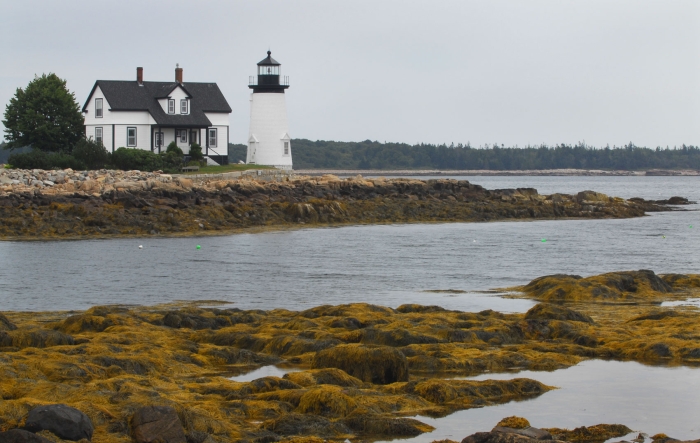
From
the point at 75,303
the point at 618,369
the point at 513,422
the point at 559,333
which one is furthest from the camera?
the point at 75,303

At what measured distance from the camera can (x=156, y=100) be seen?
52.6 meters

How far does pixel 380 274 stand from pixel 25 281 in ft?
28.3

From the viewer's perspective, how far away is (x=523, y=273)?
23.0m

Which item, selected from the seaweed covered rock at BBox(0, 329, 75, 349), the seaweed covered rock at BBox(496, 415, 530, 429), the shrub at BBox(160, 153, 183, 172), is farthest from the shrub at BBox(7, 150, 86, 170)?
the seaweed covered rock at BBox(496, 415, 530, 429)

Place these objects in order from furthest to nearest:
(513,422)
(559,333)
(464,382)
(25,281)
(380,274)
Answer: (380,274)
(25,281)
(559,333)
(464,382)
(513,422)

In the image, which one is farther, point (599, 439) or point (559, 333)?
point (559, 333)

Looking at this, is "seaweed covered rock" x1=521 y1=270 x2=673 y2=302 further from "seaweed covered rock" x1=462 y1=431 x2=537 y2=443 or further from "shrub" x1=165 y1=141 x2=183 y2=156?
"shrub" x1=165 y1=141 x2=183 y2=156

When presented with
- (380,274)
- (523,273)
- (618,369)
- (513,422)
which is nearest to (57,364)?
(513,422)

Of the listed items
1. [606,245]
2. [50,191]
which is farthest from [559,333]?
[50,191]

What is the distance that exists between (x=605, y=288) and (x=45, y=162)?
121 ft

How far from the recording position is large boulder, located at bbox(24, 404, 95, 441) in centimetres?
702

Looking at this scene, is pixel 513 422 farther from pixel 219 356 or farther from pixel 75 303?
pixel 75 303

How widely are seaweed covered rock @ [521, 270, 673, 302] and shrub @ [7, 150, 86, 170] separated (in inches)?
1336

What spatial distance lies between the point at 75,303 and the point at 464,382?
397 inches
